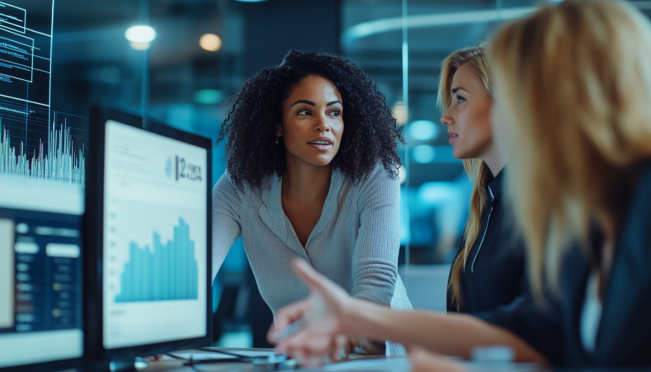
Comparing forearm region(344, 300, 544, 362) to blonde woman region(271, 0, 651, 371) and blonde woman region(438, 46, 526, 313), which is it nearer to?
blonde woman region(271, 0, 651, 371)

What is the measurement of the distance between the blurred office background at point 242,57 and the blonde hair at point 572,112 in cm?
240

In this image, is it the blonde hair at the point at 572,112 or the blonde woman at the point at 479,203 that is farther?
the blonde woman at the point at 479,203

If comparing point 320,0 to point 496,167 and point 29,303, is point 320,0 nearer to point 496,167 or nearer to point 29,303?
point 496,167

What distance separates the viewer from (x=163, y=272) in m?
1.12

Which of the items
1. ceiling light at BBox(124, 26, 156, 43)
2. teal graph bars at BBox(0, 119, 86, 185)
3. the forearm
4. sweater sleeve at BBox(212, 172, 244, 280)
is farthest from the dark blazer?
ceiling light at BBox(124, 26, 156, 43)

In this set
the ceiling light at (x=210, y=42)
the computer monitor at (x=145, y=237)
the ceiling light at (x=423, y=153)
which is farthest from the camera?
the ceiling light at (x=423, y=153)

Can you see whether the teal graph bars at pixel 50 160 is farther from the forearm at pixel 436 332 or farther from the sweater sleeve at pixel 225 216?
the forearm at pixel 436 332

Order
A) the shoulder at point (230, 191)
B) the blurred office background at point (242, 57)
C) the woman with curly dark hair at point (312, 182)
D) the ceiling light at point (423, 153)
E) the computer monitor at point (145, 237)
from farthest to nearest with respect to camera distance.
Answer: the ceiling light at point (423, 153) < the blurred office background at point (242, 57) < the shoulder at point (230, 191) < the woman with curly dark hair at point (312, 182) < the computer monitor at point (145, 237)

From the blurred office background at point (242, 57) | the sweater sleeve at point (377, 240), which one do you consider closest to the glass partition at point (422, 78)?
the blurred office background at point (242, 57)

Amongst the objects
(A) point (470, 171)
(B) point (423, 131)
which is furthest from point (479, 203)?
(B) point (423, 131)

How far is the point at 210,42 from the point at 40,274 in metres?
4.16

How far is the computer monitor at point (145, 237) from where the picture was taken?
38.1 inches

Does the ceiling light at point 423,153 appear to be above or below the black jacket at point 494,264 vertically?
above

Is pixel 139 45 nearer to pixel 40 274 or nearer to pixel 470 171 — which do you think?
pixel 470 171
